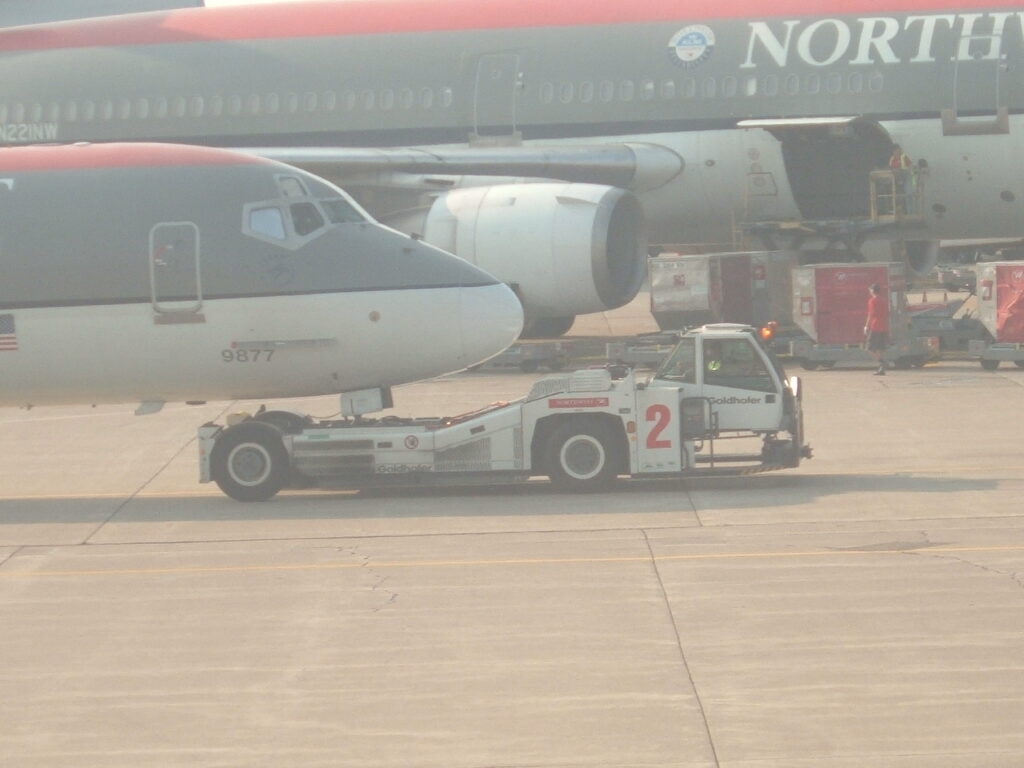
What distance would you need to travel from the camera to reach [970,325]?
24.9m

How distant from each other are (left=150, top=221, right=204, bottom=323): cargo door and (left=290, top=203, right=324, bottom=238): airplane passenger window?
909 millimetres

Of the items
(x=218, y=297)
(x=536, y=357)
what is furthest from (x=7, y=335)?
(x=536, y=357)

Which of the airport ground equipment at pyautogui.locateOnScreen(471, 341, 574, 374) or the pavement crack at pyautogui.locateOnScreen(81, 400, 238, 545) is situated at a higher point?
the airport ground equipment at pyautogui.locateOnScreen(471, 341, 574, 374)

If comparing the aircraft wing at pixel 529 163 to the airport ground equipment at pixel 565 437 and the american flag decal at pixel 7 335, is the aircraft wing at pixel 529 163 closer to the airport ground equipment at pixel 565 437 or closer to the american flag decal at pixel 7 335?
the american flag decal at pixel 7 335

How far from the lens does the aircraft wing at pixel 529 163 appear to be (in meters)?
26.5

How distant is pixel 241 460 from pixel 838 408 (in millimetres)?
8081

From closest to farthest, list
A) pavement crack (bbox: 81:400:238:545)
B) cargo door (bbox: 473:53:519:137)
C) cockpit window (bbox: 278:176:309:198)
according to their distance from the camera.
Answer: pavement crack (bbox: 81:400:238:545) → cockpit window (bbox: 278:176:309:198) → cargo door (bbox: 473:53:519:137)

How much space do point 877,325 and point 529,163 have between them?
20.7 feet

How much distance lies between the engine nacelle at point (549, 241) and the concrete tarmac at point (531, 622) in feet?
24.1

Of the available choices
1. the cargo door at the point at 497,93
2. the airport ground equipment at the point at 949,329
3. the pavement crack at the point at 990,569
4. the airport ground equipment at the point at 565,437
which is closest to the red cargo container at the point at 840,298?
the airport ground equipment at the point at 949,329

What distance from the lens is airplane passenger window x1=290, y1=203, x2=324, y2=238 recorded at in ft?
52.2

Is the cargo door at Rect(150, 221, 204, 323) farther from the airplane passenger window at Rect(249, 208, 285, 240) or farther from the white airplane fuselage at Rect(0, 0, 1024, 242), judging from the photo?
the white airplane fuselage at Rect(0, 0, 1024, 242)

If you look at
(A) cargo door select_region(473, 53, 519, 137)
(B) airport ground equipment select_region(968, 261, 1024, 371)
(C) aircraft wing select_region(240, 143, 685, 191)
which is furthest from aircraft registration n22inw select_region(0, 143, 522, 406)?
(A) cargo door select_region(473, 53, 519, 137)

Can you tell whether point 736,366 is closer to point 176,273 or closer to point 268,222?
point 268,222
